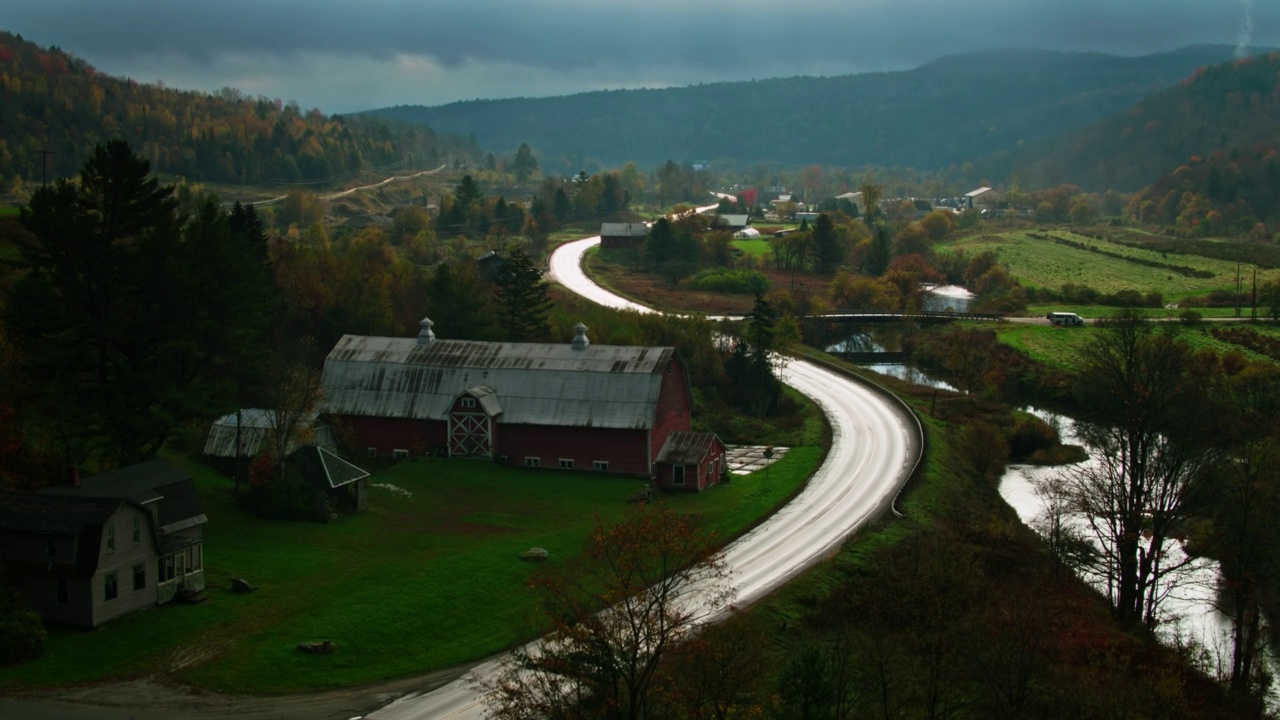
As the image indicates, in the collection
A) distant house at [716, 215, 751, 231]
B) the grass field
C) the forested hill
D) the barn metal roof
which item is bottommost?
the grass field

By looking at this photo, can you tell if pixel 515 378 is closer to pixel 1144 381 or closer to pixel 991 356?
pixel 1144 381

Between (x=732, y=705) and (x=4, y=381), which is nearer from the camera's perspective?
(x=732, y=705)

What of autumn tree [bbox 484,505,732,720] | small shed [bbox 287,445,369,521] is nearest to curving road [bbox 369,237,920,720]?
autumn tree [bbox 484,505,732,720]

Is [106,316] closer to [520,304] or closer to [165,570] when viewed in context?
[165,570]

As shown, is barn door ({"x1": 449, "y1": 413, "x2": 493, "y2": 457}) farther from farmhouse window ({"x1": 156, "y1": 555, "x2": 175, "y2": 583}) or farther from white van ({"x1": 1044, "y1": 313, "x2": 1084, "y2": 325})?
white van ({"x1": 1044, "y1": 313, "x2": 1084, "y2": 325})

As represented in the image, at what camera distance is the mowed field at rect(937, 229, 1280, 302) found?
416ft

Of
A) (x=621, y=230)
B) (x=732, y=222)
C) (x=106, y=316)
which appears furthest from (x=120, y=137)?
(x=106, y=316)

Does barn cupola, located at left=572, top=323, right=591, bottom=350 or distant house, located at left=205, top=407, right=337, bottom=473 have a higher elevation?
barn cupola, located at left=572, top=323, right=591, bottom=350

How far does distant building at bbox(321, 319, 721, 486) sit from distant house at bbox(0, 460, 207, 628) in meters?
21.5

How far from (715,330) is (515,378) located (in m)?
27.6

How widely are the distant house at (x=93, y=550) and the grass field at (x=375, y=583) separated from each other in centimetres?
74

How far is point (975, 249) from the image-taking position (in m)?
164

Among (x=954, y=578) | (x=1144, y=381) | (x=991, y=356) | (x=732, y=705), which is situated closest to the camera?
(x=732, y=705)

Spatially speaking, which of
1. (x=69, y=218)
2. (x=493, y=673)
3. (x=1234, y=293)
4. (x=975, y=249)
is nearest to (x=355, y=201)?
(x=975, y=249)
